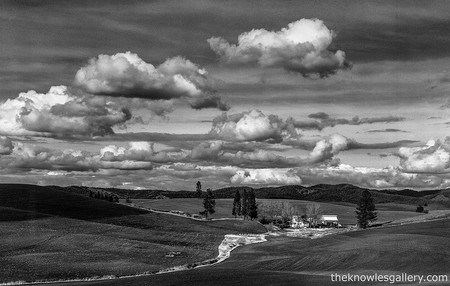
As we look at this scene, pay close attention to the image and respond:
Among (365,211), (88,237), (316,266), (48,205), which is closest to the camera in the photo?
(316,266)

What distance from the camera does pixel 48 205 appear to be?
157m

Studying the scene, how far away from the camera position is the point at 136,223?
478ft

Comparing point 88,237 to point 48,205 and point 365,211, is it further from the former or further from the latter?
point 365,211

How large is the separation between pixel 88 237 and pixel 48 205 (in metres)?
50.0

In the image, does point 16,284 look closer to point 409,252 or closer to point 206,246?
point 206,246

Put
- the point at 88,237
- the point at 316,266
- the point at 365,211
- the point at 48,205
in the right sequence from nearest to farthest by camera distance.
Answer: the point at 316,266 → the point at 88,237 → the point at 48,205 → the point at 365,211

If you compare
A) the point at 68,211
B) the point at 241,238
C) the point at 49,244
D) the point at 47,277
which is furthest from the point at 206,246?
the point at 68,211

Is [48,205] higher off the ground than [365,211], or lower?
higher

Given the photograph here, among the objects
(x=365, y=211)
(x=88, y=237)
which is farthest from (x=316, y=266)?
(x=365, y=211)

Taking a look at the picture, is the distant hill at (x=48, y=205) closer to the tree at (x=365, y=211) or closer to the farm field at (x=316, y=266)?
the farm field at (x=316, y=266)

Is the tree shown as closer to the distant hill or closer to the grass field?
the grass field

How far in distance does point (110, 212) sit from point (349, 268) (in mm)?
102812

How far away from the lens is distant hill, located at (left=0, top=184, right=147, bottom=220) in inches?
5669

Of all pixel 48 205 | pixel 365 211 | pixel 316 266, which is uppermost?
pixel 48 205
